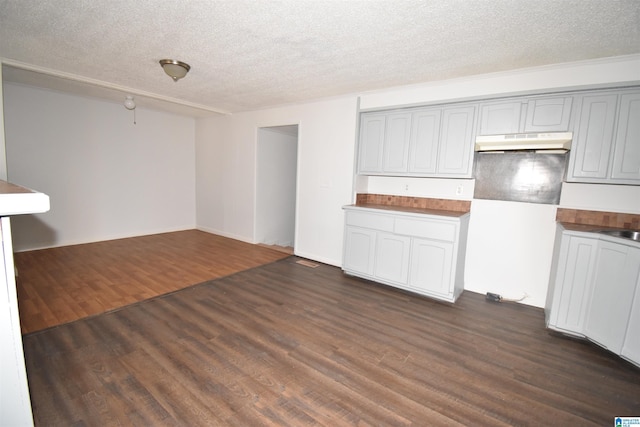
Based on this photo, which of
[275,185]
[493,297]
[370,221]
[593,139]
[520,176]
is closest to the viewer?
[593,139]

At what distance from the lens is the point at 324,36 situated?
237 centimetres

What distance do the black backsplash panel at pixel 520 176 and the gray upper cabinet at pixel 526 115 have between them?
369mm

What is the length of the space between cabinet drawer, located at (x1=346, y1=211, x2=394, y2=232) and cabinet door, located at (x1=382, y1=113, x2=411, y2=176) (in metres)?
0.71

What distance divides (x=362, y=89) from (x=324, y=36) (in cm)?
153

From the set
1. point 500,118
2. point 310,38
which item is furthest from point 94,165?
point 500,118

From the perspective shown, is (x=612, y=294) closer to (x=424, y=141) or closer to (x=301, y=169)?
(x=424, y=141)

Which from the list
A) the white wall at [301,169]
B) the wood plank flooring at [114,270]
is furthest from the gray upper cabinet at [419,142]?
the wood plank flooring at [114,270]

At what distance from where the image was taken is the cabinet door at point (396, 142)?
3.67 meters

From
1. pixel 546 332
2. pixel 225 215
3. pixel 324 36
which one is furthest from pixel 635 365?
pixel 225 215

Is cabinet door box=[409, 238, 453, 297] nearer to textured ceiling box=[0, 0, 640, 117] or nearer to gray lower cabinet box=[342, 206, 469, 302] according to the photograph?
gray lower cabinet box=[342, 206, 469, 302]

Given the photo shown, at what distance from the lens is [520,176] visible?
3.25 m

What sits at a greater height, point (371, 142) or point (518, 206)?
point (371, 142)

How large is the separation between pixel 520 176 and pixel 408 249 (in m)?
1.56

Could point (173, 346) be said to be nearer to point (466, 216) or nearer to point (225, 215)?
point (466, 216)
